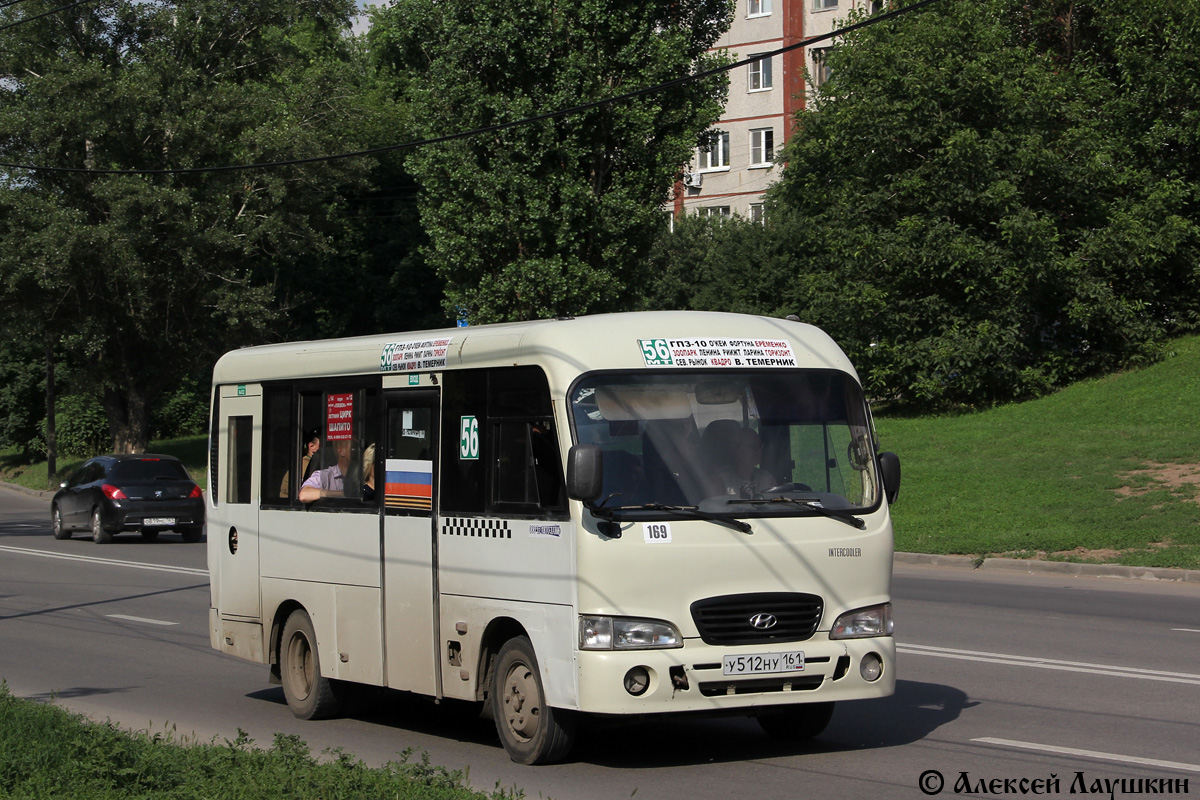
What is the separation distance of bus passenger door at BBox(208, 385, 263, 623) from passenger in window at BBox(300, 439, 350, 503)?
81 centimetres

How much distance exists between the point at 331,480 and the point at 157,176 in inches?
1267

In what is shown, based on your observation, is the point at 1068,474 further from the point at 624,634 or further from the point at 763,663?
the point at 624,634

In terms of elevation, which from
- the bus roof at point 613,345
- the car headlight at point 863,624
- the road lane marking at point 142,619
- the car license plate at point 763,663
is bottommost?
the road lane marking at point 142,619

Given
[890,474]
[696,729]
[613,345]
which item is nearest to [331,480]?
[613,345]

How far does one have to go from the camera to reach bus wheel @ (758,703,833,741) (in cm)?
796

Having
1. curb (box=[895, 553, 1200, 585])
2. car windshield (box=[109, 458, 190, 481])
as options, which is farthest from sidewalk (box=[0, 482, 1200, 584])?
car windshield (box=[109, 458, 190, 481])

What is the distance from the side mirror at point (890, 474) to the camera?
794 cm

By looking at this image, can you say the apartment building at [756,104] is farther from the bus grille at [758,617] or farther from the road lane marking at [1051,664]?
the bus grille at [758,617]

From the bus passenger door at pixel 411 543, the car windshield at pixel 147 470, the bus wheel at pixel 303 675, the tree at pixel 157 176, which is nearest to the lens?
the bus passenger door at pixel 411 543

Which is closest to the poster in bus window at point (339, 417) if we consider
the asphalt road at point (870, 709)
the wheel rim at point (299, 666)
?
the wheel rim at point (299, 666)

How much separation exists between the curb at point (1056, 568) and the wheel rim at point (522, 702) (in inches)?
491

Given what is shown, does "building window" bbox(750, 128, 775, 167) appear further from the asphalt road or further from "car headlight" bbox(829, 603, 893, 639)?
"car headlight" bbox(829, 603, 893, 639)

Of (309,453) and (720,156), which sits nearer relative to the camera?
(309,453)

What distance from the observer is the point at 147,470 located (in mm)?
26359
